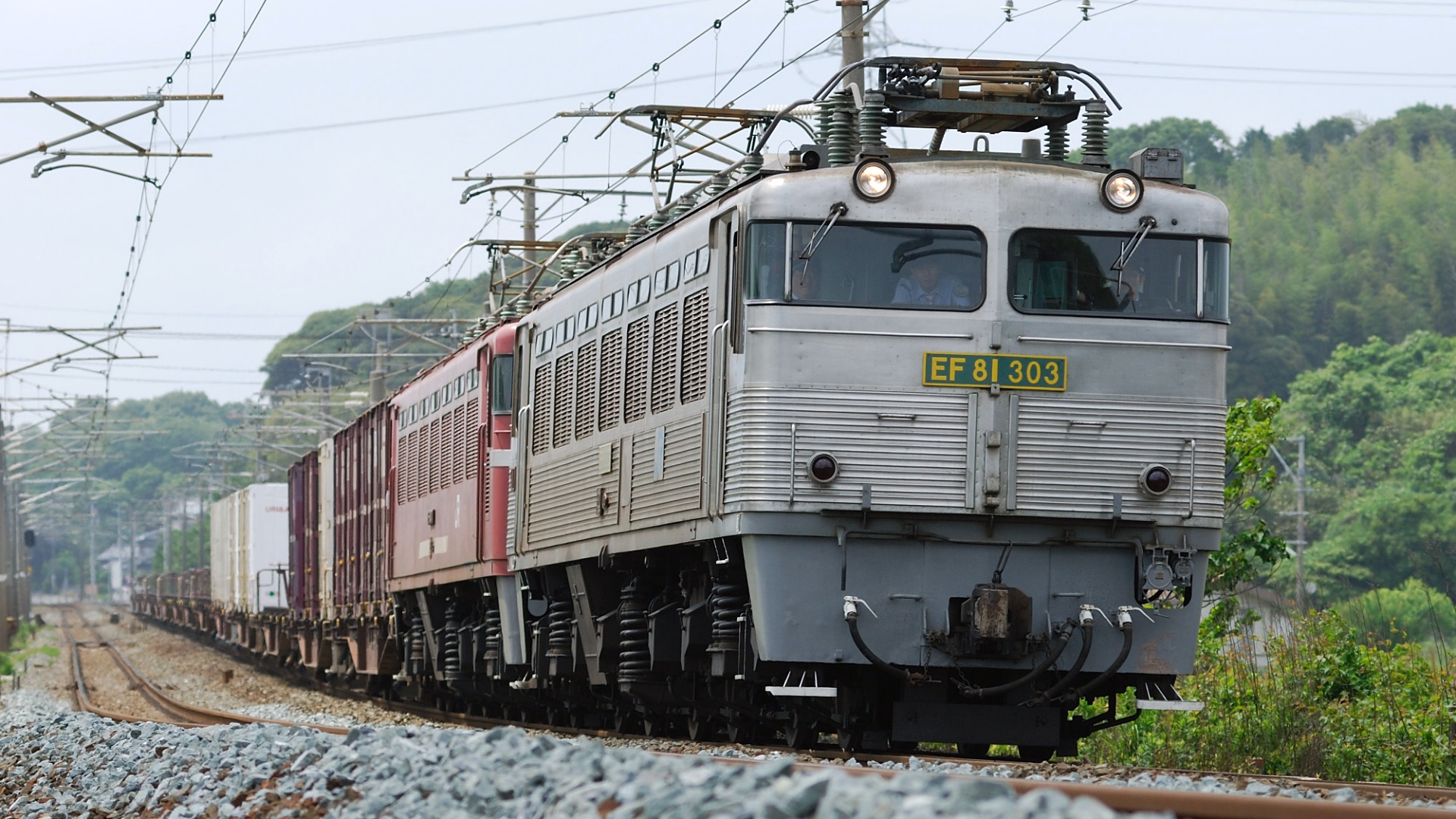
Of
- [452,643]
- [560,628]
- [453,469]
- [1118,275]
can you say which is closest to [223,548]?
[452,643]

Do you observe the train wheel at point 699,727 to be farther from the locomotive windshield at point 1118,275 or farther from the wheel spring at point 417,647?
the wheel spring at point 417,647

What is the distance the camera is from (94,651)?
5125 cm

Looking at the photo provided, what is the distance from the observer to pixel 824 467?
1040cm

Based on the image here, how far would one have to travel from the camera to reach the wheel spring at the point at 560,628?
15.3m

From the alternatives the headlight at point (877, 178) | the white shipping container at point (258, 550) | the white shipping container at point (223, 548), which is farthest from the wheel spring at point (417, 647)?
the white shipping container at point (223, 548)

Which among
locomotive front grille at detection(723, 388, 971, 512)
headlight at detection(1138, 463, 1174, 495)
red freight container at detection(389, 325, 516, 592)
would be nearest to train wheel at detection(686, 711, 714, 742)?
red freight container at detection(389, 325, 516, 592)

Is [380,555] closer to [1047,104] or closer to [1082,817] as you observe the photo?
[1047,104]

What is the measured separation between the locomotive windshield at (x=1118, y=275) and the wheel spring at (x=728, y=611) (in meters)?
2.41

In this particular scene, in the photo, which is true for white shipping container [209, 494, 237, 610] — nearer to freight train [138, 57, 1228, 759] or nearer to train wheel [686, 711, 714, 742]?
train wheel [686, 711, 714, 742]

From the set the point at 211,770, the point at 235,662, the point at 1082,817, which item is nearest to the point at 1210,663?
the point at 211,770

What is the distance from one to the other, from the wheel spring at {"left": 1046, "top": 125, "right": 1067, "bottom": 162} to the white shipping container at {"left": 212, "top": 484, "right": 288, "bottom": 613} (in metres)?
29.5

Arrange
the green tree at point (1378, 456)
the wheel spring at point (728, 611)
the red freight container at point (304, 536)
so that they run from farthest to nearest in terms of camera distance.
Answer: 1. the green tree at point (1378, 456)
2. the red freight container at point (304, 536)
3. the wheel spring at point (728, 611)

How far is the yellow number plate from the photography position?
10.5 meters

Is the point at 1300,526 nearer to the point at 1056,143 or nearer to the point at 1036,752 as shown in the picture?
the point at 1056,143
